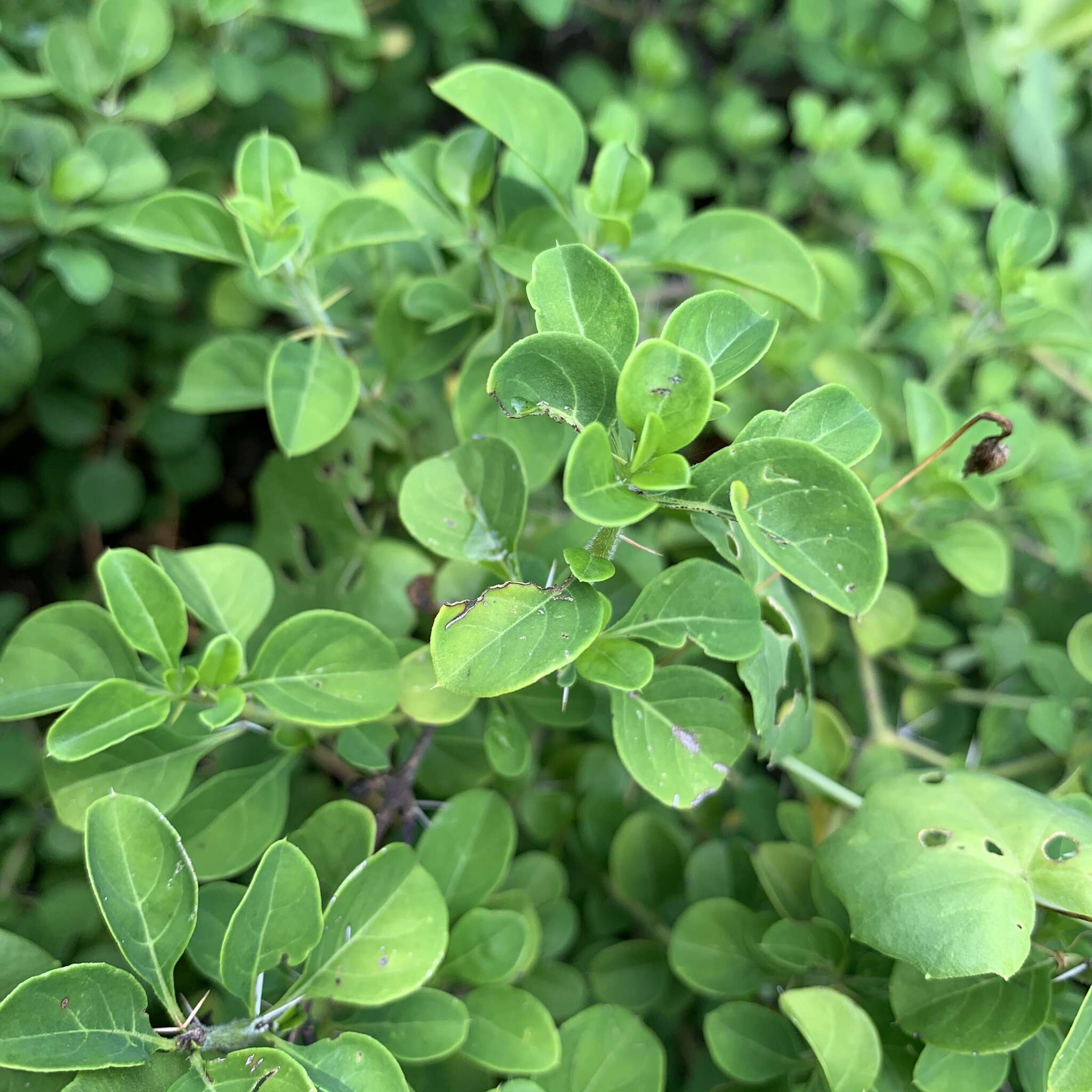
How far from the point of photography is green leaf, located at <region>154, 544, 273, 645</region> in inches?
41.3

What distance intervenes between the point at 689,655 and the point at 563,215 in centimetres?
62

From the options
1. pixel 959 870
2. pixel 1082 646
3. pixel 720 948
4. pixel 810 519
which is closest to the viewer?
pixel 810 519

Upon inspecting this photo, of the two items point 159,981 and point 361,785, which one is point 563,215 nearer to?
point 361,785

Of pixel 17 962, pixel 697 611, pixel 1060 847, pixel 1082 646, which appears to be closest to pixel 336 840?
pixel 17 962

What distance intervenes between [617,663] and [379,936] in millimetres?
390

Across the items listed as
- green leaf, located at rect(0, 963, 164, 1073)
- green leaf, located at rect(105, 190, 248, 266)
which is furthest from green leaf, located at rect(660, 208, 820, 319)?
green leaf, located at rect(0, 963, 164, 1073)

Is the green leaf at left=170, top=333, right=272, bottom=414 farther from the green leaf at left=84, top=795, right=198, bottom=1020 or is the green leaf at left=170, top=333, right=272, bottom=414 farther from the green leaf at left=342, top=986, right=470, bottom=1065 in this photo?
the green leaf at left=342, top=986, right=470, bottom=1065

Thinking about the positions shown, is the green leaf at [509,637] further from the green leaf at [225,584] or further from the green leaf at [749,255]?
the green leaf at [749,255]

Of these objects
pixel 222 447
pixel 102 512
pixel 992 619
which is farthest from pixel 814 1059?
pixel 222 447

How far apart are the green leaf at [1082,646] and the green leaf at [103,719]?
3.98ft

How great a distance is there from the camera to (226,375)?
1294 mm

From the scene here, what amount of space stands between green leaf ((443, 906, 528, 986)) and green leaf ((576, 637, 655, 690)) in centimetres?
36

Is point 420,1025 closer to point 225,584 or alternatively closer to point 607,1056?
point 607,1056

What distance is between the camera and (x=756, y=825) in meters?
1.33
